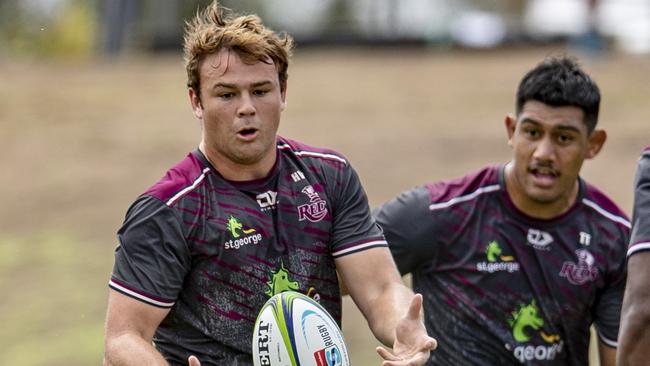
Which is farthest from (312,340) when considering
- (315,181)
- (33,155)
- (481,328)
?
(33,155)

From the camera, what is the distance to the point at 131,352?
4.64 meters

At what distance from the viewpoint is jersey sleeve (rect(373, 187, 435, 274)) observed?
6.02m

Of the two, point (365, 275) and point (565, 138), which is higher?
point (565, 138)

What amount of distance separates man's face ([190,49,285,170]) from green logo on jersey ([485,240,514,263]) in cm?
159

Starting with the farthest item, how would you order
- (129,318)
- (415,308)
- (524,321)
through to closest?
(524,321) < (129,318) < (415,308)

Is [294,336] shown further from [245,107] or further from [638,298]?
[638,298]

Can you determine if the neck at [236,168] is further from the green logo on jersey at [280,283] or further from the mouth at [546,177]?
the mouth at [546,177]

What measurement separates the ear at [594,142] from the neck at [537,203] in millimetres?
169

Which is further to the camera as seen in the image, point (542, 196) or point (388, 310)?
point (542, 196)

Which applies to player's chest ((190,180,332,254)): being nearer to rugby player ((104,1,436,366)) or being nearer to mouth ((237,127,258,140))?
rugby player ((104,1,436,366))

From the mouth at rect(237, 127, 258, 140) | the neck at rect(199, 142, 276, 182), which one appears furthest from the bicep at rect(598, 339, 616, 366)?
the mouth at rect(237, 127, 258, 140)

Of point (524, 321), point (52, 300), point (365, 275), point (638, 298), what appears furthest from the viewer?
point (52, 300)

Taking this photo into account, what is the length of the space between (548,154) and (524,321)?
0.83m

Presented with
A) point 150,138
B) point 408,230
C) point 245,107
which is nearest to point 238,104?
point 245,107
